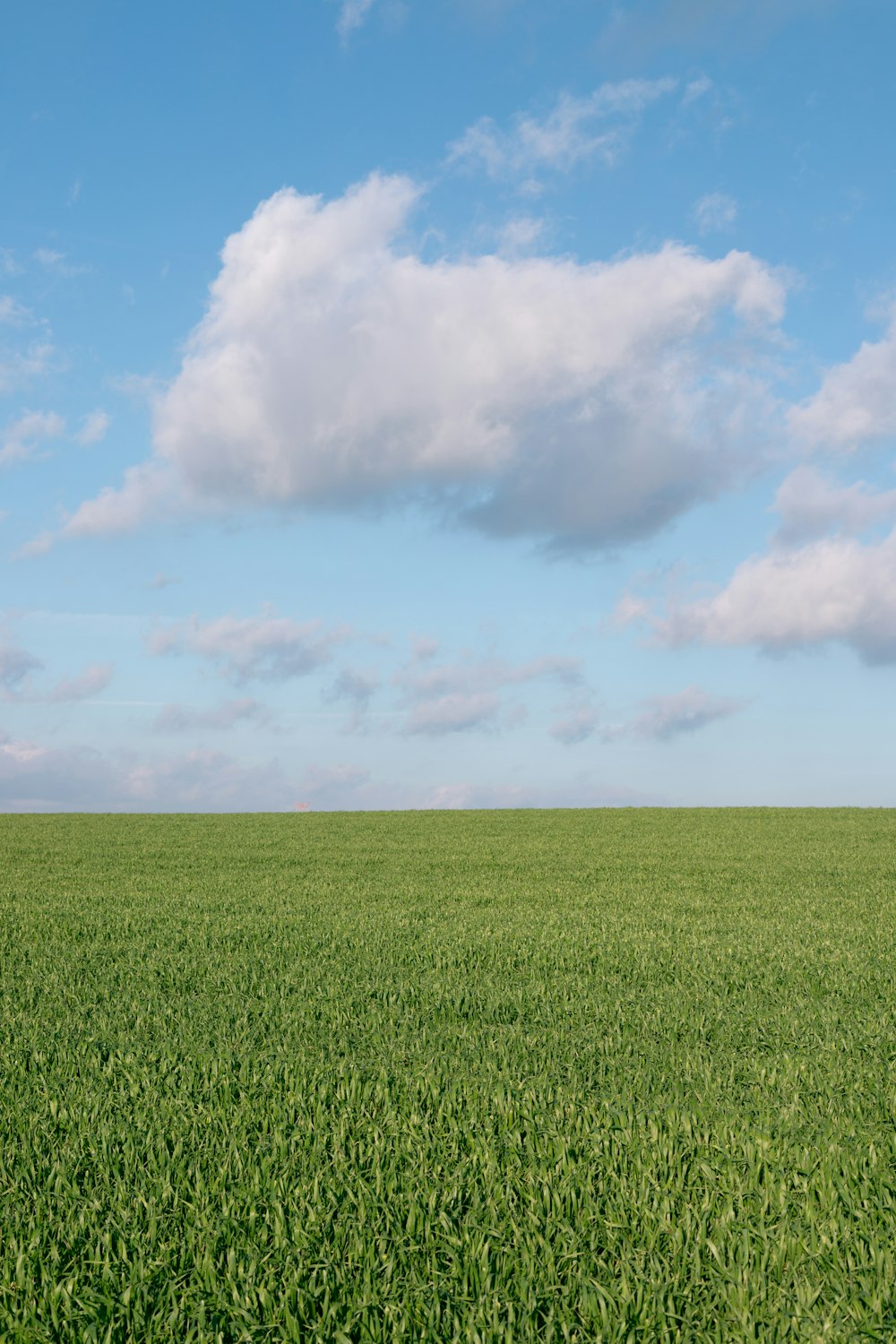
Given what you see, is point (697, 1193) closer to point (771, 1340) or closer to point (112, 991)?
point (771, 1340)

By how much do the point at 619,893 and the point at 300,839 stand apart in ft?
29.1

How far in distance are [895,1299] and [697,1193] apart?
725 millimetres

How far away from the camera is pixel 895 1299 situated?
2918mm

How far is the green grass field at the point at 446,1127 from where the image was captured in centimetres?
288

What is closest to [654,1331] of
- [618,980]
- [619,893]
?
[618,980]

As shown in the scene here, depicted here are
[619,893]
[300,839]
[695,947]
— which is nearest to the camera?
[695,947]

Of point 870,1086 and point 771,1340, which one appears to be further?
point 870,1086

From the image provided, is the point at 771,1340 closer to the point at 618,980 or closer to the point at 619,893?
the point at 618,980

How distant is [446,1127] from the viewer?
4004 millimetres

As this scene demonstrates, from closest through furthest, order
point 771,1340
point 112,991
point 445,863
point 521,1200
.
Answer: point 771,1340 → point 521,1200 → point 112,991 → point 445,863

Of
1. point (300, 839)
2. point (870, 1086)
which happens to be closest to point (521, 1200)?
point (870, 1086)

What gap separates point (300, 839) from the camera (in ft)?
60.5

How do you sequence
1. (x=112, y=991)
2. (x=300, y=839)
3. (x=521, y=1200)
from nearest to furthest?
(x=521, y=1200) < (x=112, y=991) < (x=300, y=839)

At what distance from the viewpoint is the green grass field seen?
2877 millimetres
